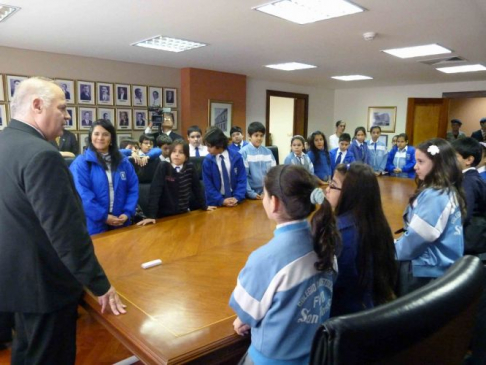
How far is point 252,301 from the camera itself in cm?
99

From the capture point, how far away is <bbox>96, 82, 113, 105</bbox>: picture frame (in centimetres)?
580

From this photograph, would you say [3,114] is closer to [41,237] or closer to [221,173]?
[221,173]

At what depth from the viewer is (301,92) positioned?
9.29 m

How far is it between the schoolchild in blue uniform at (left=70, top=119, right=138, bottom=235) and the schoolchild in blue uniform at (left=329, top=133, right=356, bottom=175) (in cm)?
334

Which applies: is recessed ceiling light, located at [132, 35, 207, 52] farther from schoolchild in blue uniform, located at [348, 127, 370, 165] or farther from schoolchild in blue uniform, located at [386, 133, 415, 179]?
schoolchild in blue uniform, located at [386, 133, 415, 179]

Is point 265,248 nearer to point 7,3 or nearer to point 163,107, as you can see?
point 7,3

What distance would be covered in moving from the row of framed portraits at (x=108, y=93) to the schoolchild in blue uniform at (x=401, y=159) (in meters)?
3.93

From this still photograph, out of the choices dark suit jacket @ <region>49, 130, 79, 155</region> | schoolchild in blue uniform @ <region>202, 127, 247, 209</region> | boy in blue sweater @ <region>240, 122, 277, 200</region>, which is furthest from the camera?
dark suit jacket @ <region>49, 130, 79, 155</region>

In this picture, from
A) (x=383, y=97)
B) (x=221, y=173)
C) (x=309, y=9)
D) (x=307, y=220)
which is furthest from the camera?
(x=383, y=97)

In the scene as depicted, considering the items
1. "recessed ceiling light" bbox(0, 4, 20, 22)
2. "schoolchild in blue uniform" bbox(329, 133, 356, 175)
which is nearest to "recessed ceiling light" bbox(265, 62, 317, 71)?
"schoolchild in blue uniform" bbox(329, 133, 356, 175)

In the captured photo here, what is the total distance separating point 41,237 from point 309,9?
3035mm

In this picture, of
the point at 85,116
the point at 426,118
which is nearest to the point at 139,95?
the point at 85,116

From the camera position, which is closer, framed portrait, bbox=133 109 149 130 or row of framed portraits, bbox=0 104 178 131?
row of framed portraits, bbox=0 104 178 131

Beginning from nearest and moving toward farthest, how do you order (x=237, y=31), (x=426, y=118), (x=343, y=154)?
(x=237, y=31) → (x=343, y=154) → (x=426, y=118)
